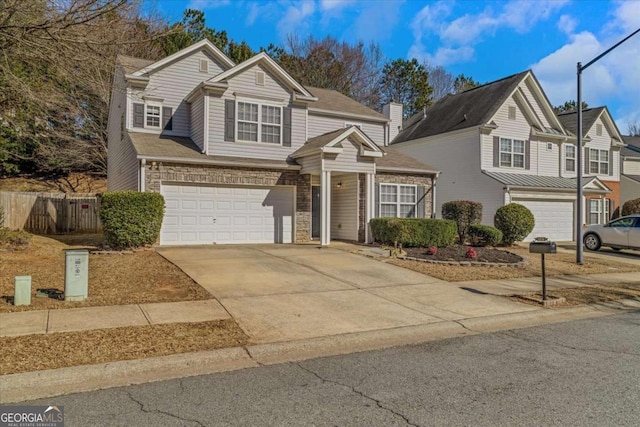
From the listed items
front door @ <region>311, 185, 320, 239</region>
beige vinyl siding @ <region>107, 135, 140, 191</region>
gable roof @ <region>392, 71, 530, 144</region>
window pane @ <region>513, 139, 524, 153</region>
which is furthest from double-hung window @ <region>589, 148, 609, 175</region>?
beige vinyl siding @ <region>107, 135, 140, 191</region>

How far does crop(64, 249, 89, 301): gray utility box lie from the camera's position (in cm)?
748

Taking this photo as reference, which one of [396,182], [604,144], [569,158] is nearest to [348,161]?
[396,182]

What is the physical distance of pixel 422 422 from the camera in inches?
147

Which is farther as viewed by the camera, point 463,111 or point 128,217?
point 463,111

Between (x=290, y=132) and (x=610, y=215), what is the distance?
20.5m

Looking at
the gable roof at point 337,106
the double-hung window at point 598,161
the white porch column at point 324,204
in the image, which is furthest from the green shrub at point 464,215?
the double-hung window at point 598,161

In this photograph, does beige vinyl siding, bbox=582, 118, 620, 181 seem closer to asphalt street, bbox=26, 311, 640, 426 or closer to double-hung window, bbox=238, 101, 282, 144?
double-hung window, bbox=238, 101, 282, 144

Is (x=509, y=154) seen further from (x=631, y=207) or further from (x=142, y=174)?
(x=142, y=174)

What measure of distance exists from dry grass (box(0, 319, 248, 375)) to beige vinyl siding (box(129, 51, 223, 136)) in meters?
13.1

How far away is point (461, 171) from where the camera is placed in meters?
23.3

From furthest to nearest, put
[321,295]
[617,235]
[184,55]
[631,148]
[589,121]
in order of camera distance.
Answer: [631,148] < [589,121] < [184,55] < [617,235] < [321,295]

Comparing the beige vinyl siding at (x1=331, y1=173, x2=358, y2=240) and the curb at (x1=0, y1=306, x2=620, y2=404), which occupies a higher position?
the beige vinyl siding at (x1=331, y1=173, x2=358, y2=240)

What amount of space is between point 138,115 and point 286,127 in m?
5.58

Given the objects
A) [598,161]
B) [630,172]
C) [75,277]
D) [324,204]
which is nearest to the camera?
[75,277]
